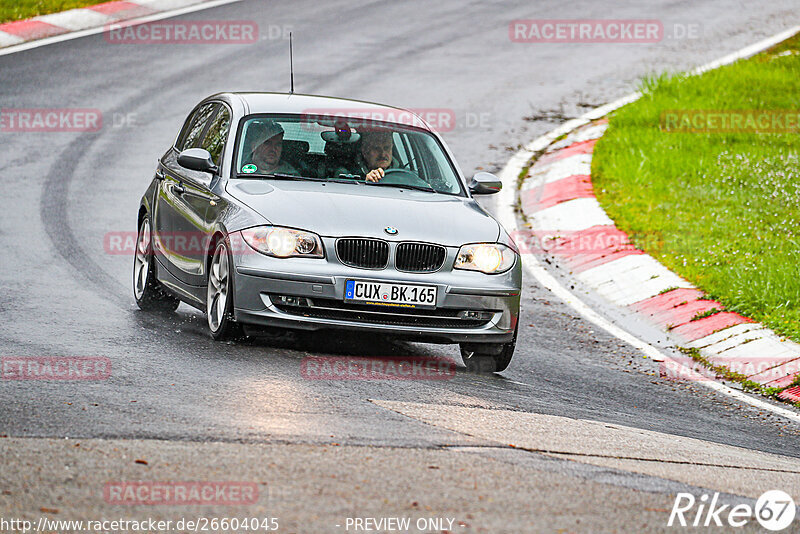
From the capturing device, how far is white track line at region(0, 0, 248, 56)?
67.1ft

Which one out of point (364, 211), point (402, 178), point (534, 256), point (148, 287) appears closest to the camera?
point (364, 211)

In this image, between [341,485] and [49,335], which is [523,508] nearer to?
[341,485]

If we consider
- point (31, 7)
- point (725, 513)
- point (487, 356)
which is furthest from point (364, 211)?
point (31, 7)

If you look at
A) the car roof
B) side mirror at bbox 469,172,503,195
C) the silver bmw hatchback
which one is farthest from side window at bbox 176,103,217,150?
side mirror at bbox 469,172,503,195

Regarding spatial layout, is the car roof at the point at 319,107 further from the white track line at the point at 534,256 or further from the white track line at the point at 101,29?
the white track line at the point at 101,29

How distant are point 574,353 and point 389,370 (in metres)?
2.22

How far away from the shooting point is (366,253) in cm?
753

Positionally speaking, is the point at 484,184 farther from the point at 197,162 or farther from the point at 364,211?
the point at 197,162

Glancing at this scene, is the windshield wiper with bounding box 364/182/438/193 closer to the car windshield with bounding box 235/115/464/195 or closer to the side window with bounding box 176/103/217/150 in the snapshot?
the car windshield with bounding box 235/115/464/195

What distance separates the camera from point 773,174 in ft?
48.6

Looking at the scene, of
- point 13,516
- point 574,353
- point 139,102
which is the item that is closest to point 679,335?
point 574,353

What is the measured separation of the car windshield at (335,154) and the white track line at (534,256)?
2.20m

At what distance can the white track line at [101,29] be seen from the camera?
2046cm

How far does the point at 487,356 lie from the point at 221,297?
1793mm
